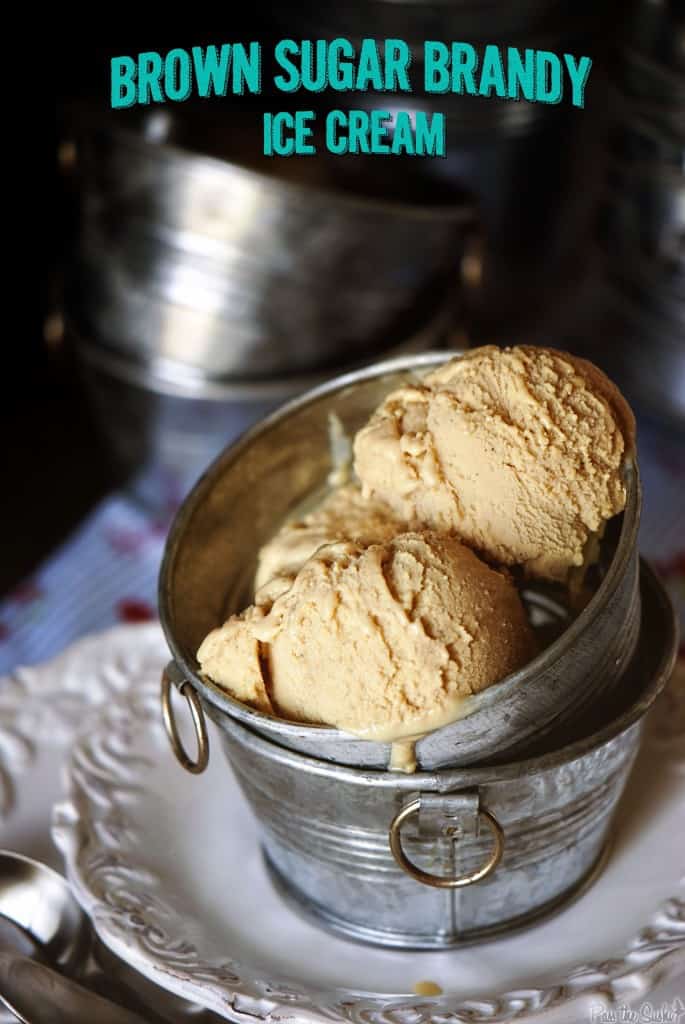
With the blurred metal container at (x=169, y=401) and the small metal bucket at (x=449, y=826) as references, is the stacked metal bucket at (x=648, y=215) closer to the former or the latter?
the blurred metal container at (x=169, y=401)

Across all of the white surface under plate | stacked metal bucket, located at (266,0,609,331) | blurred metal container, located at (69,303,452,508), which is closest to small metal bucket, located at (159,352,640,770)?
the white surface under plate

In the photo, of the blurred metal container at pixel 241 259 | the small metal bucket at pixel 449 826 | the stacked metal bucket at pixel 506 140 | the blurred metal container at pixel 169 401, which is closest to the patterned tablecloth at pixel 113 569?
the blurred metal container at pixel 169 401

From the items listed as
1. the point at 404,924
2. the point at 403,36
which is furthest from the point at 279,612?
the point at 403,36

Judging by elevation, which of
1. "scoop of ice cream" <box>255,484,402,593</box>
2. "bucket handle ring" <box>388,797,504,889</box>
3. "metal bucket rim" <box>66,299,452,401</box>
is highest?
"scoop of ice cream" <box>255,484,402,593</box>

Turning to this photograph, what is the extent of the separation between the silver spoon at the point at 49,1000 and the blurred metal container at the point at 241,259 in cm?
62

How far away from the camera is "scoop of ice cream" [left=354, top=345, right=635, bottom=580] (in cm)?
67

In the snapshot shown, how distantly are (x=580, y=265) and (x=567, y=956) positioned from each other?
3.33 ft

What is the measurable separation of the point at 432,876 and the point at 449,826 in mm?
28

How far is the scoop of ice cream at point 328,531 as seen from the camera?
0.72 metres

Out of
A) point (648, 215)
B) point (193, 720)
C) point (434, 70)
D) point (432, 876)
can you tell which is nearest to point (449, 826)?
point (432, 876)

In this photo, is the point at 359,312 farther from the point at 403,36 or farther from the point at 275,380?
the point at 403,36

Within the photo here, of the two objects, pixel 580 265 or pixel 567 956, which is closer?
pixel 567 956

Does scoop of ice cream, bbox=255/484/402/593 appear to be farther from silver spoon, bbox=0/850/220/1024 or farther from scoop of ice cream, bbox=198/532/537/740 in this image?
silver spoon, bbox=0/850/220/1024

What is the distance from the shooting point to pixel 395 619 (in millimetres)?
635
